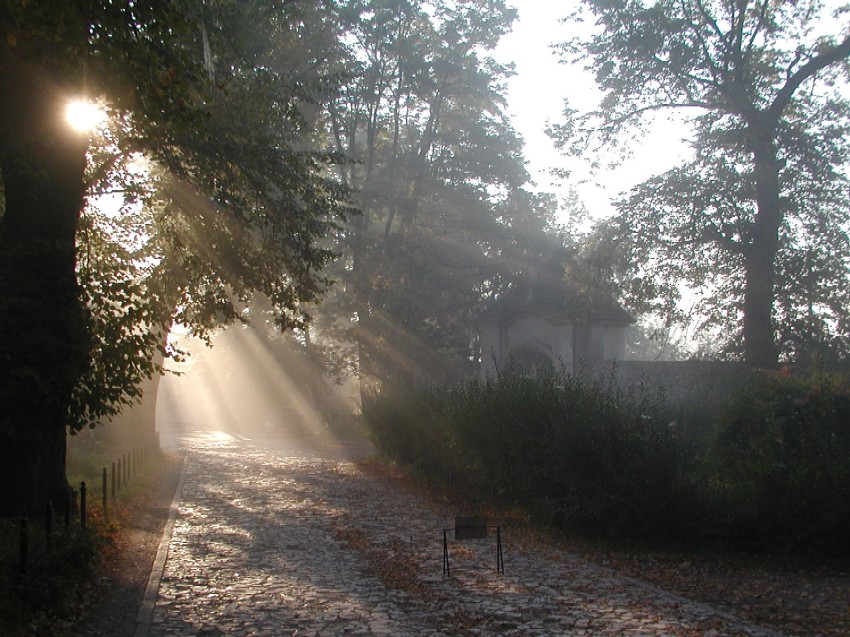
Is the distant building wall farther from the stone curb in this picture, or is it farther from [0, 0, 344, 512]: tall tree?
the stone curb

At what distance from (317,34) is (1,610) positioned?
20.4m

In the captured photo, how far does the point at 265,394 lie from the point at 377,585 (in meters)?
53.7

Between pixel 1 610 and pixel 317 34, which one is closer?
pixel 1 610

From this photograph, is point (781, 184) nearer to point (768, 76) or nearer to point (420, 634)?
point (768, 76)

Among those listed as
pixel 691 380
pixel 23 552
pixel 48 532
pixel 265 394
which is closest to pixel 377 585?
pixel 48 532

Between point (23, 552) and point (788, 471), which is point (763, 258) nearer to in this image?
point (788, 471)

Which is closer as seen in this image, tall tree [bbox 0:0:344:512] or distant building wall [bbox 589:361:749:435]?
tall tree [bbox 0:0:344:512]

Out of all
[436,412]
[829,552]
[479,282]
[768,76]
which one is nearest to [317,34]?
[436,412]

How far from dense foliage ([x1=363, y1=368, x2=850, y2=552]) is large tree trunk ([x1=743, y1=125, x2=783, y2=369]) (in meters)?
13.9

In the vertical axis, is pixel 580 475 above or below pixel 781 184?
below

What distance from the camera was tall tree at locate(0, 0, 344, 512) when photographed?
397 inches

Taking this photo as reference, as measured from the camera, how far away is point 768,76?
1163 inches

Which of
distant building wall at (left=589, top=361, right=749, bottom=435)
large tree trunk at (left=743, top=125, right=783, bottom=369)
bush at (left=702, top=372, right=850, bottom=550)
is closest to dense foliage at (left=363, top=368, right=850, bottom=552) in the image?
bush at (left=702, top=372, right=850, bottom=550)

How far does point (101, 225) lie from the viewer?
57.7 feet
